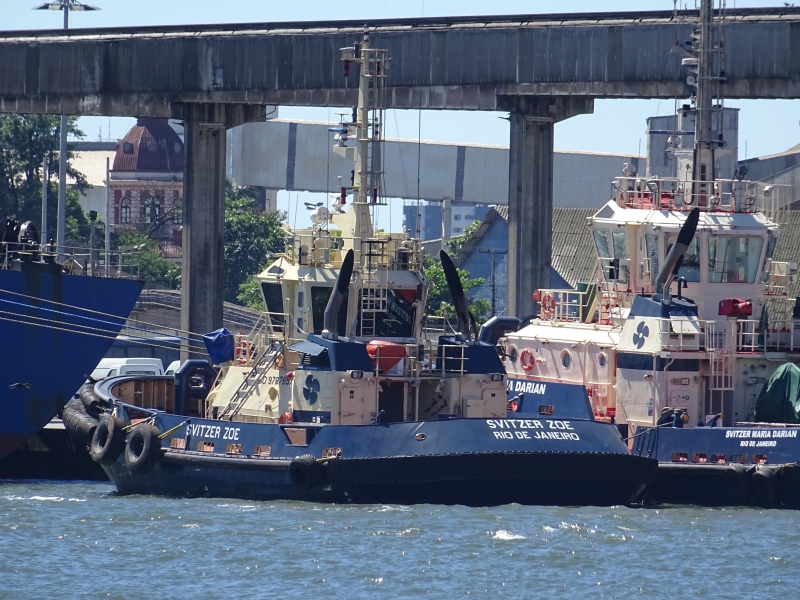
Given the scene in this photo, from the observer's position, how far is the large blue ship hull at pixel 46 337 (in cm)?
3369

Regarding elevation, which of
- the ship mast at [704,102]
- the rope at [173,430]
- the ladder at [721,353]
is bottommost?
the rope at [173,430]

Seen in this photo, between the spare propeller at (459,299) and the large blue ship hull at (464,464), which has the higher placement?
the spare propeller at (459,299)

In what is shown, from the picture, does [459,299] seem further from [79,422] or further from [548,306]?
[79,422]

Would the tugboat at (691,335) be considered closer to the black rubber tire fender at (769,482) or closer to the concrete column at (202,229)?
the black rubber tire fender at (769,482)

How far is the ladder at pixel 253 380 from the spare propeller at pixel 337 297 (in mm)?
1605

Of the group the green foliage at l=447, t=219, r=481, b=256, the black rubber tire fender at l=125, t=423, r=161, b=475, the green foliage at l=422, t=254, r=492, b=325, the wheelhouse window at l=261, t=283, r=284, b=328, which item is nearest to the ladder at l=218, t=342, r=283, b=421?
the wheelhouse window at l=261, t=283, r=284, b=328

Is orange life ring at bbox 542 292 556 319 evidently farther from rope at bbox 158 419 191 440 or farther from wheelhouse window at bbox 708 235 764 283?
rope at bbox 158 419 191 440

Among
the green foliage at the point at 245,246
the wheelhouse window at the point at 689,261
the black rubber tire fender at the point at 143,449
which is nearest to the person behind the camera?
the black rubber tire fender at the point at 143,449

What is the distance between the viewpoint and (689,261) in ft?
103

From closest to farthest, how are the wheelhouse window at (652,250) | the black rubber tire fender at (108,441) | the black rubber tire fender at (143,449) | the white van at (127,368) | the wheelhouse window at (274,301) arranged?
the black rubber tire fender at (143,449) → the wheelhouse window at (274,301) → the black rubber tire fender at (108,441) → the wheelhouse window at (652,250) → the white van at (127,368)

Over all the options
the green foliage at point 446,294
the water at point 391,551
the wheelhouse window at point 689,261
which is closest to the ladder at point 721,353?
the wheelhouse window at point 689,261

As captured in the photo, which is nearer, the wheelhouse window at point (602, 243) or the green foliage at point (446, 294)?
the wheelhouse window at point (602, 243)

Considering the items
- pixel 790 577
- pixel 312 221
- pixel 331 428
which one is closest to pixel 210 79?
pixel 312 221

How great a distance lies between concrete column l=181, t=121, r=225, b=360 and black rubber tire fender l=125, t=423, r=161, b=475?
456 inches
